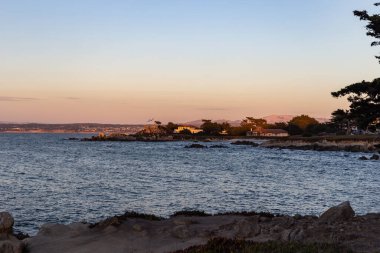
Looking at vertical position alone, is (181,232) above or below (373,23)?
below

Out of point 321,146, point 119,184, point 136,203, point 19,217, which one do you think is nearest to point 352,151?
point 321,146

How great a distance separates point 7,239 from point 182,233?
19.4 feet

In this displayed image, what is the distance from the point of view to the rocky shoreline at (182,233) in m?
14.4

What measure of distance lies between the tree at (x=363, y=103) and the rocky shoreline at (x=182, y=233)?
5.07 m

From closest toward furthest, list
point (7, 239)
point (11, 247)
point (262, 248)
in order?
point (262, 248) → point (11, 247) → point (7, 239)

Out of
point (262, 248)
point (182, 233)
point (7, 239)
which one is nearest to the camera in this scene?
point (262, 248)

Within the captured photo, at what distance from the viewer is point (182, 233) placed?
16547 mm

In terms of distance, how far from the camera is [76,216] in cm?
2595

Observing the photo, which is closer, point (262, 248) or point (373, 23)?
point (262, 248)

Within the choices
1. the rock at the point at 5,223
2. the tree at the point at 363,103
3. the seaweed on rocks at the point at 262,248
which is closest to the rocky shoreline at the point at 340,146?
the tree at the point at 363,103

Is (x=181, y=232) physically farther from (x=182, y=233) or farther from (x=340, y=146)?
(x=340, y=146)

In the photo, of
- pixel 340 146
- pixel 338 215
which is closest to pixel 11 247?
pixel 338 215

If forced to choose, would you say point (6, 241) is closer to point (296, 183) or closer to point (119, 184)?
point (119, 184)

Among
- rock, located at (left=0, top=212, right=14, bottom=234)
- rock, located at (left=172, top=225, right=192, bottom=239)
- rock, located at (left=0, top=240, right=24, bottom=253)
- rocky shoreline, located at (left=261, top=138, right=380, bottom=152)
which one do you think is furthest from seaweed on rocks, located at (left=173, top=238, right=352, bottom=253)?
rocky shoreline, located at (left=261, top=138, right=380, bottom=152)
